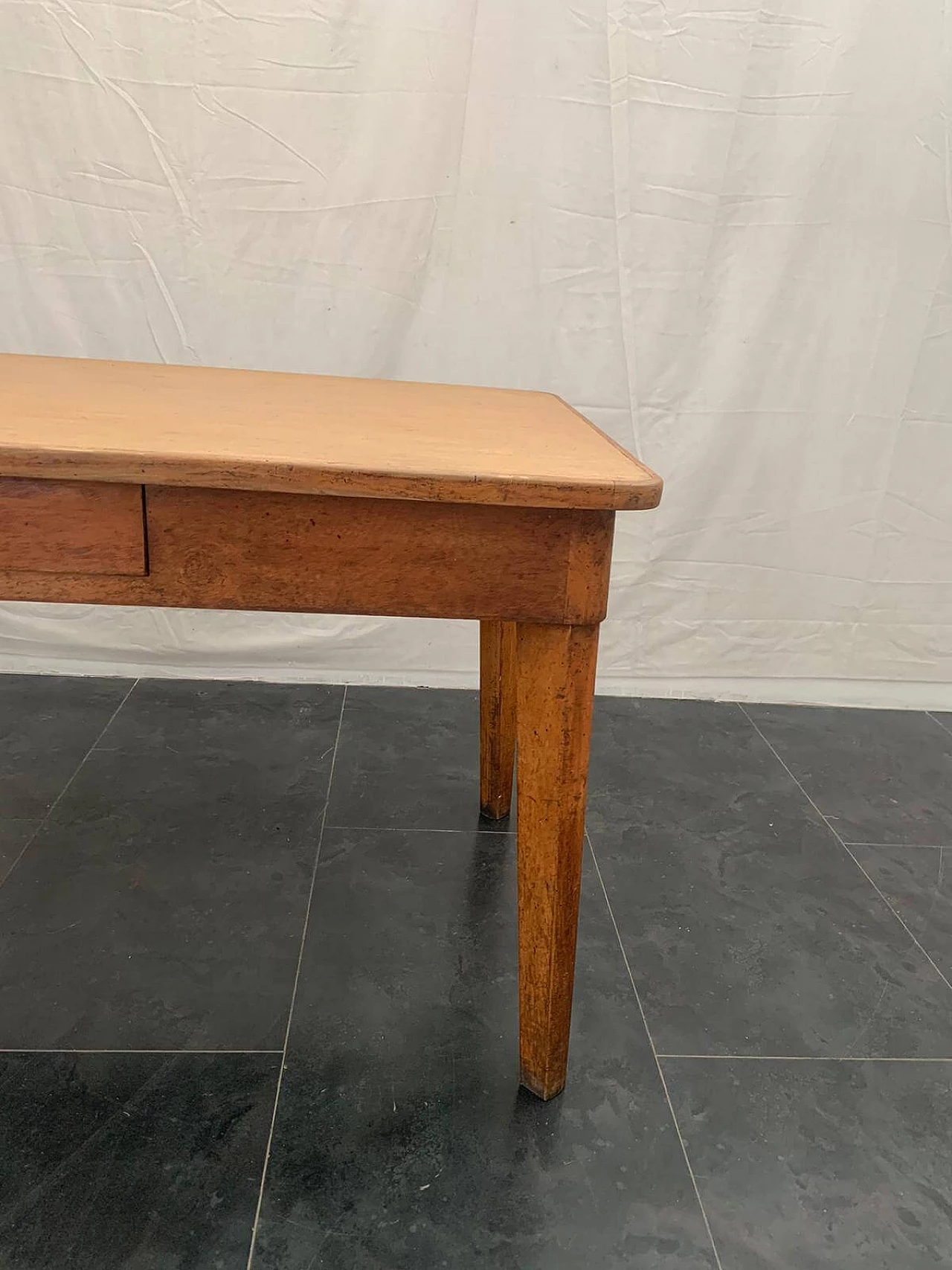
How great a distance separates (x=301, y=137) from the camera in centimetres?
173

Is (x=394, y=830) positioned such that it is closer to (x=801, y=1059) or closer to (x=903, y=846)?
(x=801, y=1059)

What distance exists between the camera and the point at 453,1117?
1.02 metres

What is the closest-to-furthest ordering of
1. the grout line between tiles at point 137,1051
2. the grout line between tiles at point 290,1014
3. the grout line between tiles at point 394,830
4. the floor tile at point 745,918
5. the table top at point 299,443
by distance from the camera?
1. the table top at point 299,443
2. the grout line between tiles at point 290,1014
3. the grout line between tiles at point 137,1051
4. the floor tile at point 745,918
5. the grout line between tiles at point 394,830

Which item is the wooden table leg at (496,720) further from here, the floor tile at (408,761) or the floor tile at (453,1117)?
the floor tile at (453,1117)

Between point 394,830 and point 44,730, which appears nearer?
point 394,830

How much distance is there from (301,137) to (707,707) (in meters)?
1.37

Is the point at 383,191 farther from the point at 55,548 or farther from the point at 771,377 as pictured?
the point at 55,548

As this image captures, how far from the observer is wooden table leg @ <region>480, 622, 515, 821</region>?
4.74 feet

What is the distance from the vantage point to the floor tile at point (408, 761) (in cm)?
156

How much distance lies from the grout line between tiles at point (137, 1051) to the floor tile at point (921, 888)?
36.4 inches

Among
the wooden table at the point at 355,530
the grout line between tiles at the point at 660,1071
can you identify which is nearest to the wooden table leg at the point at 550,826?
the wooden table at the point at 355,530

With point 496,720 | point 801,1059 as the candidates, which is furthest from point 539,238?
point 801,1059

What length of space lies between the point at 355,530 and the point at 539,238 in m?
1.19

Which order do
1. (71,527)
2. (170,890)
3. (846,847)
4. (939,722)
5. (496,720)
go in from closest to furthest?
1. (71,527)
2. (170,890)
3. (496,720)
4. (846,847)
5. (939,722)
